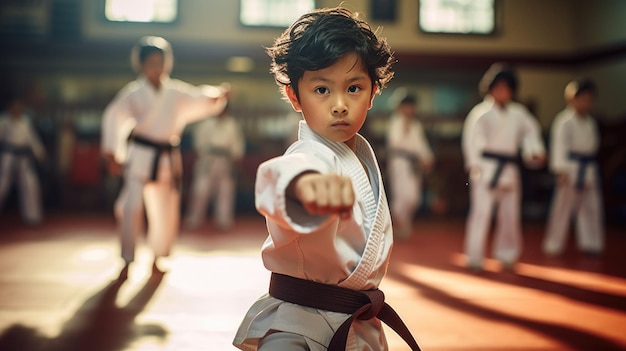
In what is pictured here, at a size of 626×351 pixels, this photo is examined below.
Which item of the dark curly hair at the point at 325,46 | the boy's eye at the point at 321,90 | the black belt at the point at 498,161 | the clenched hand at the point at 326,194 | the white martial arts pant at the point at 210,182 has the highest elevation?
the dark curly hair at the point at 325,46

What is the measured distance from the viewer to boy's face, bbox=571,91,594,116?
571cm

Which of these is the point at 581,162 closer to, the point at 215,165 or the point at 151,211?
the point at 151,211

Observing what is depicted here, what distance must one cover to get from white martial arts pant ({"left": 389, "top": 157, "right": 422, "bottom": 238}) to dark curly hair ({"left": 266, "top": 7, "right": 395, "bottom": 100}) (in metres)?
5.61

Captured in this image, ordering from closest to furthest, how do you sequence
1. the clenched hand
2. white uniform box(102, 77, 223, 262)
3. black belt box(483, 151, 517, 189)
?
the clenched hand, white uniform box(102, 77, 223, 262), black belt box(483, 151, 517, 189)

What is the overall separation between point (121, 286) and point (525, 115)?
304 centimetres

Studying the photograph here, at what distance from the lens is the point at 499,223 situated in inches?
191

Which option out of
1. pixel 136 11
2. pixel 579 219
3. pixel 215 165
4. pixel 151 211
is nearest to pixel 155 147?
pixel 151 211

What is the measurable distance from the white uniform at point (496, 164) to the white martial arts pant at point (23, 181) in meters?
5.40

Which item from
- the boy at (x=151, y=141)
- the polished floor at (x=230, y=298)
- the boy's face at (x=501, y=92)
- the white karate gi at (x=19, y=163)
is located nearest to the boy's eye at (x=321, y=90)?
the polished floor at (x=230, y=298)

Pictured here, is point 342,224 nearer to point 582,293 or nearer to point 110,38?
point 582,293

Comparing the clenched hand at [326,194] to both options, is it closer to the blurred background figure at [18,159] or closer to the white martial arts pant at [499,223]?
the white martial arts pant at [499,223]

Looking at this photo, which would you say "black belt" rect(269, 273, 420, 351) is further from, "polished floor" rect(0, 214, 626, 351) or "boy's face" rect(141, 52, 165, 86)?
"boy's face" rect(141, 52, 165, 86)

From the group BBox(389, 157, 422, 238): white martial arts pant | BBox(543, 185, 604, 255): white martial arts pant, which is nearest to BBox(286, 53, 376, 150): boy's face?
BBox(543, 185, 604, 255): white martial arts pant

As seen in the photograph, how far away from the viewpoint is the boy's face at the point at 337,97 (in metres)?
1.30
